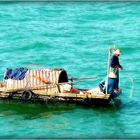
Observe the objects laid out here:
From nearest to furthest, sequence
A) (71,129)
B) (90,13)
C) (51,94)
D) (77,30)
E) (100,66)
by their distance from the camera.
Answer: (71,129) → (51,94) → (100,66) → (77,30) → (90,13)

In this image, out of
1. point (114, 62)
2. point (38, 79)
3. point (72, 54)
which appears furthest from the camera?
point (72, 54)

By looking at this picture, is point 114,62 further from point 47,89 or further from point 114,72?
point 47,89

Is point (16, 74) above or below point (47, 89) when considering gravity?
above

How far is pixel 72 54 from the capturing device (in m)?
17.0

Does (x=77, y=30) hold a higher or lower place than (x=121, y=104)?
higher

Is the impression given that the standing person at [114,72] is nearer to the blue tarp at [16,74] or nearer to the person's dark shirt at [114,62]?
the person's dark shirt at [114,62]

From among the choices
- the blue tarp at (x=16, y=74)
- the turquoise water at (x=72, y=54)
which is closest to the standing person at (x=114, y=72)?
the turquoise water at (x=72, y=54)

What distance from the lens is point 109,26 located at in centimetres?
1992

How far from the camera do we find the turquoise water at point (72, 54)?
39.5 ft

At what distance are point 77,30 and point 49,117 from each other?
717cm

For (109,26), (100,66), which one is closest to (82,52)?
(100,66)

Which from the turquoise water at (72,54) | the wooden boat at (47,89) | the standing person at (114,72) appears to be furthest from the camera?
the wooden boat at (47,89)

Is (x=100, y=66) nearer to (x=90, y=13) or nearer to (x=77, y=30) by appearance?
(x=77, y=30)

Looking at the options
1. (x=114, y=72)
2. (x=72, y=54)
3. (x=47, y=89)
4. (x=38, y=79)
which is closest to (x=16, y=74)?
(x=38, y=79)
